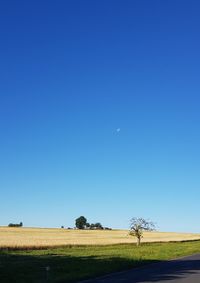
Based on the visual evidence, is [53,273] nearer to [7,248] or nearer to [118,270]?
[118,270]

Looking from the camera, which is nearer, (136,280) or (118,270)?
(136,280)

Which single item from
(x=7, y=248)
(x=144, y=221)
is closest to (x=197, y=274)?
(x=7, y=248)

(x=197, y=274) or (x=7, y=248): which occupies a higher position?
(x=7, y=248)

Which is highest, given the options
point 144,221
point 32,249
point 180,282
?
point 144,221

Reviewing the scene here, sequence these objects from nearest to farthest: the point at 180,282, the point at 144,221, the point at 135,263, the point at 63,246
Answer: the point at 180,282
the point at 135,263
the point at 63,246
the point at 144,221

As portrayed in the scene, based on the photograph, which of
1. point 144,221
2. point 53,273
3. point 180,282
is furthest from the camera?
point 144,221

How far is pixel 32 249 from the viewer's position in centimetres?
6038

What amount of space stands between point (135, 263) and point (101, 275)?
9144mm

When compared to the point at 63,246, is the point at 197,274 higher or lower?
lower

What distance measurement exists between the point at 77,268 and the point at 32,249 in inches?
1258

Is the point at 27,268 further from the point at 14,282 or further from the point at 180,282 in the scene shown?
the point at 180,282

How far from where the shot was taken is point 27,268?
28.9m

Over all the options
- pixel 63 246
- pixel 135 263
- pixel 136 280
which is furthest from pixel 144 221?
pixel 136 280

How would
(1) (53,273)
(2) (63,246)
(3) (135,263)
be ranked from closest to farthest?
(1) (53,273) < (3) (135,263) < (2) (63,246)
